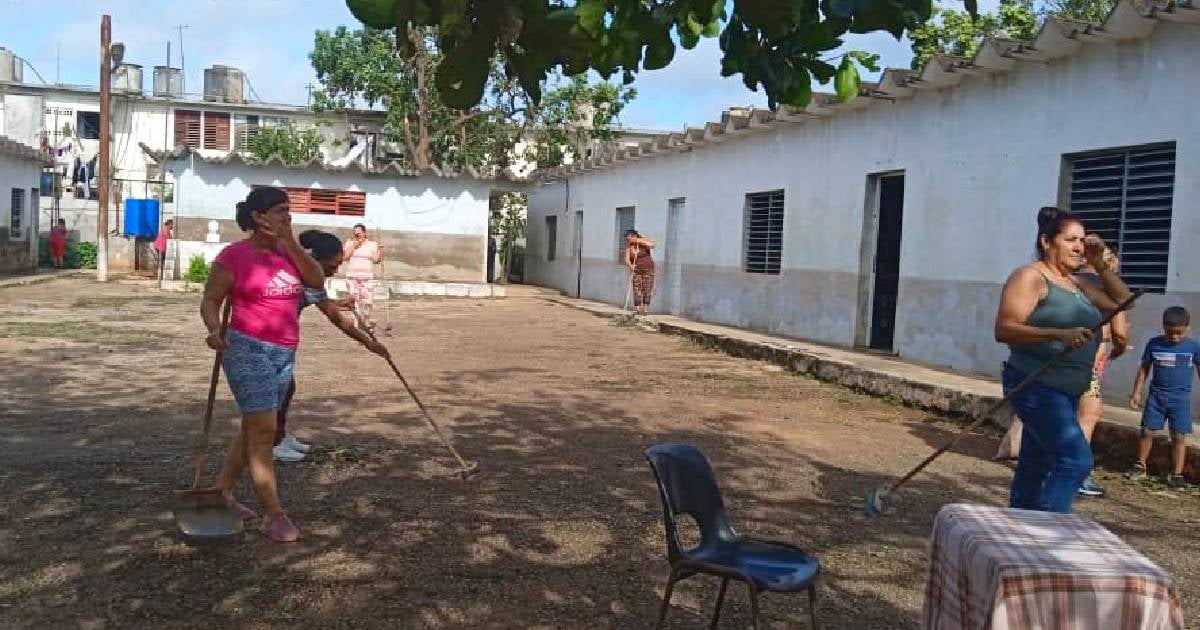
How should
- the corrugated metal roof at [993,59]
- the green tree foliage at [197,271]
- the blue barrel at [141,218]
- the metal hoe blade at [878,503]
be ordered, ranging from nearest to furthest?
the metal hoe blade at [878,503]
the corrugated metal roof at [993,59]
the green tree foliage at [197,271]
the blue barrel at [141,218]

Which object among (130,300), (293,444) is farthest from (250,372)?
(130,300)

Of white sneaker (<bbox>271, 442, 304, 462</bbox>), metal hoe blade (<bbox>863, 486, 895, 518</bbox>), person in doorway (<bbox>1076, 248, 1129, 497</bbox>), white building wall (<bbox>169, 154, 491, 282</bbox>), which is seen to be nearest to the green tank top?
metal hoe blade (<bbox>863, 486, 895, 518</bbox>)

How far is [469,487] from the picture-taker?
611 cm

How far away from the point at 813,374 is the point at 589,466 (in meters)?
5.77

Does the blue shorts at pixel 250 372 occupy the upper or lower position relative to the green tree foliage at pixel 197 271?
upper

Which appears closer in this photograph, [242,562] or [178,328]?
[242,562]

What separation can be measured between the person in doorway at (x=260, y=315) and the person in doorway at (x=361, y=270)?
9.08 m

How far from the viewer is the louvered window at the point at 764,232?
1611cm

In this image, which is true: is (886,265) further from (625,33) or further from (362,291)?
(625,33)

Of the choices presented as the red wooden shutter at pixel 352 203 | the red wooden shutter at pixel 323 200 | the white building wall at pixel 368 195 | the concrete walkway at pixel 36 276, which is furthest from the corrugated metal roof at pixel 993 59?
the concrete walkway at pixel 36 276

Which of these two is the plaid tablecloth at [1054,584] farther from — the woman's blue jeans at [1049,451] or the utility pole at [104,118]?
the utility pole at [104,118]

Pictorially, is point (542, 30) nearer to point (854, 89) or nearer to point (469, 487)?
point (854, 89)

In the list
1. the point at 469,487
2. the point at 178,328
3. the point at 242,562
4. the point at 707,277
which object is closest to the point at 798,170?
the point at 707,277

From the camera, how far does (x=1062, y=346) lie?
4.38 meters
